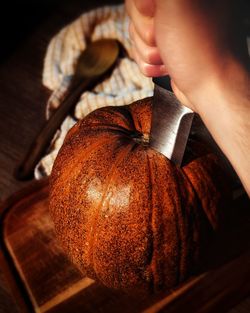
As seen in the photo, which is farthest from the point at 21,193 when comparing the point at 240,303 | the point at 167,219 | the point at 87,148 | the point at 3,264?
the point at 240,303

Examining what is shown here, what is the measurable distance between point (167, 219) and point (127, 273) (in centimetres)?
12

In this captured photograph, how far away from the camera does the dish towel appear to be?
4.09 ft

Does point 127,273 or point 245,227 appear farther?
point 245,227

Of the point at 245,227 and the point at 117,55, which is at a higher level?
the point at 117,55

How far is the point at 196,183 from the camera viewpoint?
0.80m

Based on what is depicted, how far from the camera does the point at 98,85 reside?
4.50ft

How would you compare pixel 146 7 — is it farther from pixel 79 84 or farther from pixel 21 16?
pixel 21 16

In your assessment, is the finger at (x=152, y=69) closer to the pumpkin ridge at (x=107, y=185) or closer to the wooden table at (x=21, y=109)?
the pumpkin ridge at (x=107, y=185)

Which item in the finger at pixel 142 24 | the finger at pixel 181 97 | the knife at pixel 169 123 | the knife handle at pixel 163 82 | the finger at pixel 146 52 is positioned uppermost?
the finger at pixel 142 24

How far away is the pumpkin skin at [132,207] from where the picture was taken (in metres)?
0.78

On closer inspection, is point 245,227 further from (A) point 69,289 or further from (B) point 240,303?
(A) point 69,289

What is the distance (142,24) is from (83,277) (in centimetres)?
50

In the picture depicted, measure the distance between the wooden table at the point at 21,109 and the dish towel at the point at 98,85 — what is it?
61mm

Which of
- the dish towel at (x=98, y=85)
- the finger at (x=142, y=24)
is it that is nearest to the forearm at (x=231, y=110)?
the finger at (x=142, y=24)
